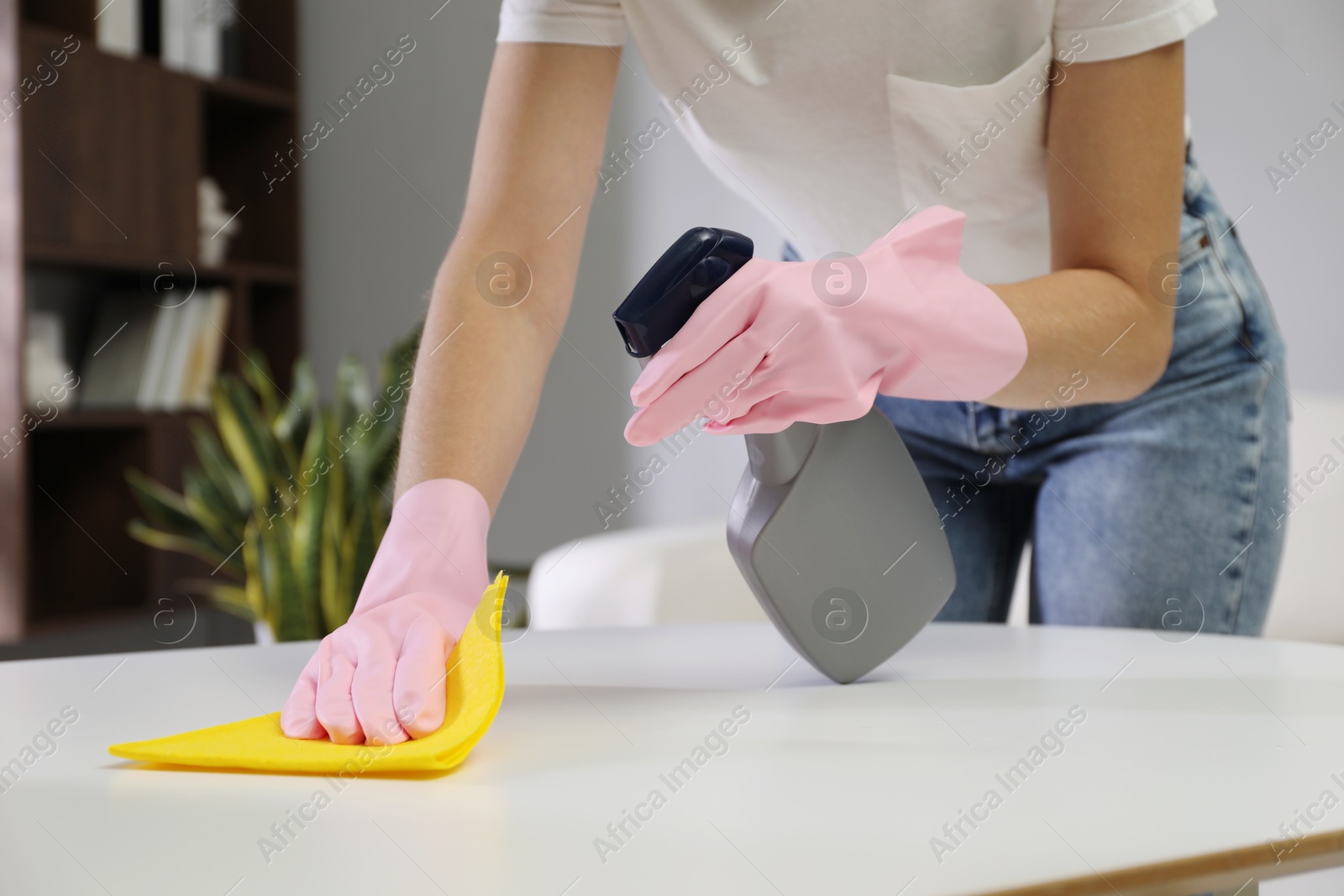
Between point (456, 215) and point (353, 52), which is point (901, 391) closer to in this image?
point (456, 215)

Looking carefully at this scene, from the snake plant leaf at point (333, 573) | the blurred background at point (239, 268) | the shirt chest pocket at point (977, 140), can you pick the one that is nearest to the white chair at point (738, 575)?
the blurred background at point (239, 268)

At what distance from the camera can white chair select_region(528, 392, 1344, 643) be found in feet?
5.10

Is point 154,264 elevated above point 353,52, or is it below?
below

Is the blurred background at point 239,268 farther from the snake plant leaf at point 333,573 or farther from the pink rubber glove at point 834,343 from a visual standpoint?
the pink rubber glove at point 834,343

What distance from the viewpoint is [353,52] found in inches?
112

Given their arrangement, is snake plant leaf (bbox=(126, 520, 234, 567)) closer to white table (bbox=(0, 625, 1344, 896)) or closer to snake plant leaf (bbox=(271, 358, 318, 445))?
snake plant leaf (bbox=(271, 358, 318, 445))

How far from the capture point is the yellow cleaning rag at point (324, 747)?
1.67ft

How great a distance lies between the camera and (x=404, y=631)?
0.67 m

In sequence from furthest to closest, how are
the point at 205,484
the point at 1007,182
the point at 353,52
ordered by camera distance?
the point at 353,52, the point at 205,484, the point at 1007,182

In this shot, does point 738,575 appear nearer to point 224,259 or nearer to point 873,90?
point 873,90

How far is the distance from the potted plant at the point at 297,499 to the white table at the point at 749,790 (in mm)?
1251

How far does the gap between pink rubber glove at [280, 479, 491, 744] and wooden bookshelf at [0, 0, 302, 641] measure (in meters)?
1.91

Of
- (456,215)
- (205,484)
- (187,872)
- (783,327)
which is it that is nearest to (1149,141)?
(783,327)

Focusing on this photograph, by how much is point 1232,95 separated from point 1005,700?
1445 mm
